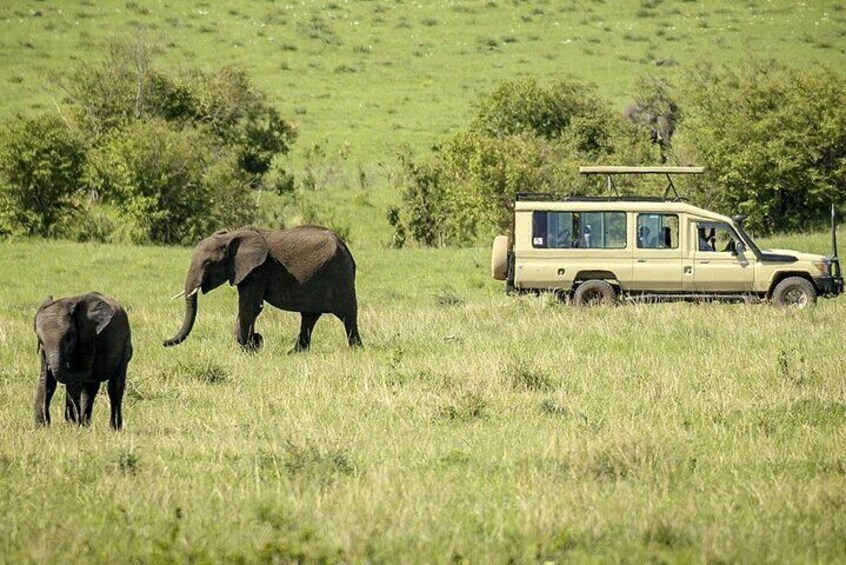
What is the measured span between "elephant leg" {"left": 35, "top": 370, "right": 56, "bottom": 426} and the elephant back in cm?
694

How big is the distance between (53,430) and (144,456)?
158cm

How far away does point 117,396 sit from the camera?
12977 mm

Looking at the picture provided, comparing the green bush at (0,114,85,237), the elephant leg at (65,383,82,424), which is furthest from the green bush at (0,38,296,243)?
the elephant leg at (65,383,82,424)

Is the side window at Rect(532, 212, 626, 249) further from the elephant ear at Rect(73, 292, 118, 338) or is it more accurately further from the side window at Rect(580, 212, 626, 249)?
the elephant ear at Rect(73, 292, 118, 338)

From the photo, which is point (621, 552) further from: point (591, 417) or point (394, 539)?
point (591, 417)

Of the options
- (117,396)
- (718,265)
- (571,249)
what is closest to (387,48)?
(571,249)

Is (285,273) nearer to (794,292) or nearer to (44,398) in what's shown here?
(44,398)

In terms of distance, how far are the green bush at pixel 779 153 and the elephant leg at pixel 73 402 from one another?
1034 inches

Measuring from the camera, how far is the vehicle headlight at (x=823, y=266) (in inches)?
911

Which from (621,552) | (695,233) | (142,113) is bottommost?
(621,552)

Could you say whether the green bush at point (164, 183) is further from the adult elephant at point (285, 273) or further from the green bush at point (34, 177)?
the adult elephant at point (285, 273)

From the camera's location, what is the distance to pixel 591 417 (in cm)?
1292

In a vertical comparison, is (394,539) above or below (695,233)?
below

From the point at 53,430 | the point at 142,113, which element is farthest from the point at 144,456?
the point at 142,113
